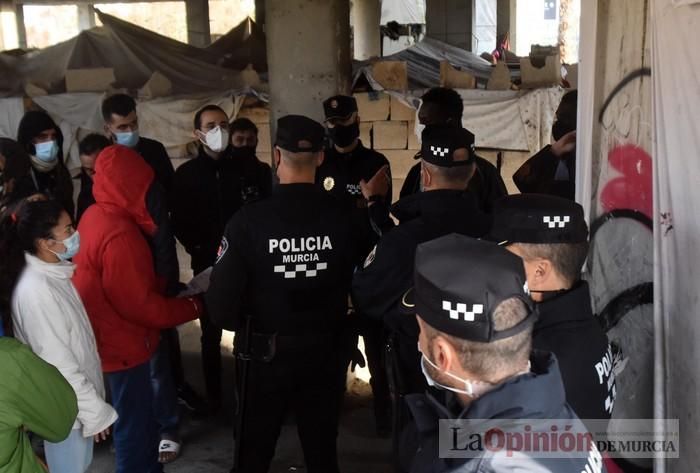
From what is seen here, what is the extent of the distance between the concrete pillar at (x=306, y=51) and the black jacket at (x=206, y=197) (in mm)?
724

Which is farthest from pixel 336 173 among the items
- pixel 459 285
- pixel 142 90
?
pixel 142 90

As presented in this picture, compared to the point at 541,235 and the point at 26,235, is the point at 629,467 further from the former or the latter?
the point at 26,235

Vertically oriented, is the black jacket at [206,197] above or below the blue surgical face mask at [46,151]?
below

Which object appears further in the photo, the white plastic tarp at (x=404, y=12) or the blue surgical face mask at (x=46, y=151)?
the white plastic tarp at (x=404, y=12)

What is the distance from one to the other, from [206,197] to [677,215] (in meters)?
2.95

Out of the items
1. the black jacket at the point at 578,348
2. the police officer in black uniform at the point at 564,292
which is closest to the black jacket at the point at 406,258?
the police officer in black uniform at the point at 564,292

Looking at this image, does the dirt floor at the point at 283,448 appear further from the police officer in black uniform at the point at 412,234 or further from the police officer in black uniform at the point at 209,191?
the police officer in black uniform at the point at 412,234

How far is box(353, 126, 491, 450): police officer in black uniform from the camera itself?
3133 millimetres

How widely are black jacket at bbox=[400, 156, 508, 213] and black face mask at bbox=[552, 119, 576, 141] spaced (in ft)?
1.48

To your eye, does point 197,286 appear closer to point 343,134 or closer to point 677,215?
point 343,134

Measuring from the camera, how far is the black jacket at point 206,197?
15.9 ft

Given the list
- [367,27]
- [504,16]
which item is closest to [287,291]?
[367,27]

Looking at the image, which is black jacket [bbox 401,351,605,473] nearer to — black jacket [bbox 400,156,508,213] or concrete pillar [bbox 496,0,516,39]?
black jacket [bbox 400,156,508,213]

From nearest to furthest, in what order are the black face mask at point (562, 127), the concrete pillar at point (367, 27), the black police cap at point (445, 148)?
the black police cap at point (445, 148)
the black face mask at point (562, 127)
the concrete pillar at point (367, 27)
